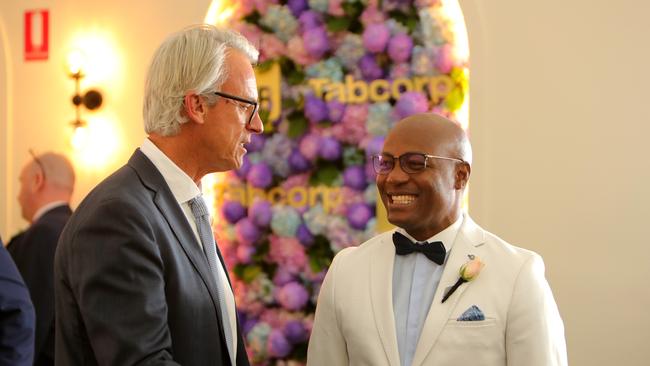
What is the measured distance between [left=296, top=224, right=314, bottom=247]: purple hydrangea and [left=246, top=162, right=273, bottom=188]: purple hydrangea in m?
0.35

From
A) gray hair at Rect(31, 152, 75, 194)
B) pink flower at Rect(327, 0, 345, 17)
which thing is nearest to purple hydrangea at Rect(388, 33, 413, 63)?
pink flower at Rect(327, 0, 345, 17)

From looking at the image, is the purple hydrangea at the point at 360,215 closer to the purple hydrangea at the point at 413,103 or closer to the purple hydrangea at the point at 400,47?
the purple hydrangea at the point at 413,103

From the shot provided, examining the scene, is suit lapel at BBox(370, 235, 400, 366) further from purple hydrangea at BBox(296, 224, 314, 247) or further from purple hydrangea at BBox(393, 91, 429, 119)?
purple hydrangea at BBox(296, 224, 314, 247)

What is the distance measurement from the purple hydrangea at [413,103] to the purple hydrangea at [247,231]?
3.79 feet

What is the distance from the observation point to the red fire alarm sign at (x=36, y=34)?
19.2 feet

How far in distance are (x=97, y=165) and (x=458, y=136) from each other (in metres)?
3.74

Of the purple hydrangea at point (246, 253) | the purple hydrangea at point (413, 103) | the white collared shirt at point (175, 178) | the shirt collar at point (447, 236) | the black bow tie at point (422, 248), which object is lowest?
the purple hydrangea at point (246, 253)

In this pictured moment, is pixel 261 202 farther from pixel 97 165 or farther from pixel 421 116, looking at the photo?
pixel 421 116

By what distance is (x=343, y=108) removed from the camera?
475cm

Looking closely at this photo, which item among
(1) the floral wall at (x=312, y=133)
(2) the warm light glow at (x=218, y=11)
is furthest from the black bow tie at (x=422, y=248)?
(2) the warm light glow at (x=218, y=11)

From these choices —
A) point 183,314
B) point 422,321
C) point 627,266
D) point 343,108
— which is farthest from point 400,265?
point 343,108

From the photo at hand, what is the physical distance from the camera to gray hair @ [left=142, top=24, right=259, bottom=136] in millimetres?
2020

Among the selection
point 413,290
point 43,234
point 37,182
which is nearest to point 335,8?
point 37,182

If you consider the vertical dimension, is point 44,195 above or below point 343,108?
below
